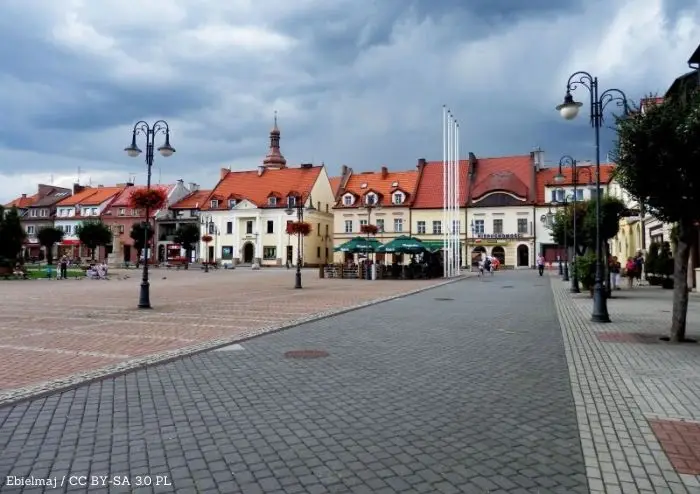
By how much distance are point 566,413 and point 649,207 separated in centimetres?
736

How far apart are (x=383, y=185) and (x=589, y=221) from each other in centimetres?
5051

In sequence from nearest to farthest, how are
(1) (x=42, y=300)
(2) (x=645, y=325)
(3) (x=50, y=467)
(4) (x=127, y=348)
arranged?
(3) (x=50, y=467) → (4) (x=127, y=348) → (2) (x=645, y=325) → (1) (x=42, y=300)

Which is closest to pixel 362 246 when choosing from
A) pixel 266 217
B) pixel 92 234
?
pixel 266 217

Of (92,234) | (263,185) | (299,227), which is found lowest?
(299,227)

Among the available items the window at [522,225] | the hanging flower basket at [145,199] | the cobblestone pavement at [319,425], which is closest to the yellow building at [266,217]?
the window at [522,225]

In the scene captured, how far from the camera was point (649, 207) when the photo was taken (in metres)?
11.7

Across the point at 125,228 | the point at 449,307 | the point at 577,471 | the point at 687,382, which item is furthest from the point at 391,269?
the point at 125,228

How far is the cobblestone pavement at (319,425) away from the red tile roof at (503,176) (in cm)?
6155

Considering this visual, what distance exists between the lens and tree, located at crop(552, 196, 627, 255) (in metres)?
25.2

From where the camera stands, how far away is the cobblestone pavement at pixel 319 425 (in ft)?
14.2

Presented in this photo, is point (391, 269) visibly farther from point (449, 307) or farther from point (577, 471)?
point (577, 471)

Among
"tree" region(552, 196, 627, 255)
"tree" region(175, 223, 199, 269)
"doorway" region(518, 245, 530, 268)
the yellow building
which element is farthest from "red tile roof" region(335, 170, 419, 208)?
"tree" region(552, 196, 627, 255)

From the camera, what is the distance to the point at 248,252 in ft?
268

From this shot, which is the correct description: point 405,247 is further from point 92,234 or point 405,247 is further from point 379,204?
point 92,234
